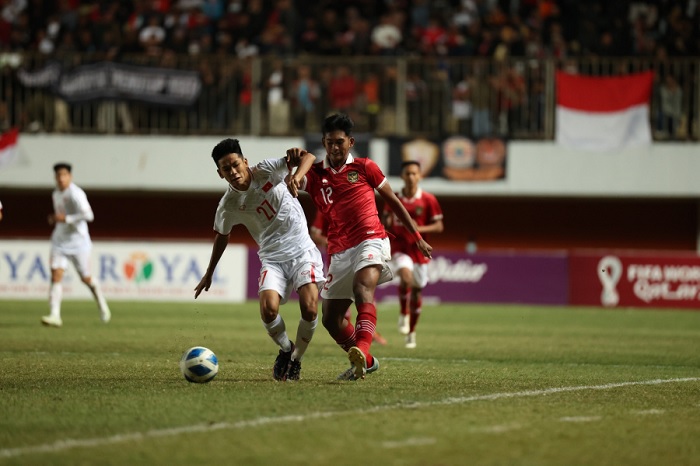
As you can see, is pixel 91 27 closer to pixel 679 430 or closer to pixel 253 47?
pixel 253 47

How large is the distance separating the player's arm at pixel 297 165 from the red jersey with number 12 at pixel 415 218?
6365 mm

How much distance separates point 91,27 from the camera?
28.7 meters

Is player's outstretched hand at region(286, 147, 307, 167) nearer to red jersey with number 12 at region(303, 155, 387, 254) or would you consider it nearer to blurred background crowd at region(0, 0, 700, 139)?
red jersey with number 12 at region(303, 155, 387, 254)

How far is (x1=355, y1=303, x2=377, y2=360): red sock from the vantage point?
32.1 ft

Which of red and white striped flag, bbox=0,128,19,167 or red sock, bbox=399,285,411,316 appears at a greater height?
red and white striped flag, bbox=0,128,19,167

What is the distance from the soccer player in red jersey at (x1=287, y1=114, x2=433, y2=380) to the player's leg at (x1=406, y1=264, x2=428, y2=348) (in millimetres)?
4715

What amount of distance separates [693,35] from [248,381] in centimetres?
2074

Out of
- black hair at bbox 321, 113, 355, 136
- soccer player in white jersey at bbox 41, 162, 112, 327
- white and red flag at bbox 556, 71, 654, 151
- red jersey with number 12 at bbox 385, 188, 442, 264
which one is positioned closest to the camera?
black hair at bbox 321, 113, 355, 136

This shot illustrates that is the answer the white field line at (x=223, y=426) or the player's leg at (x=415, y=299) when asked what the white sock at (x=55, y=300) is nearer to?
the player's leg at (x=415, y=299)

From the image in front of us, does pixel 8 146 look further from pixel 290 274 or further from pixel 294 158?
pixel 294 158


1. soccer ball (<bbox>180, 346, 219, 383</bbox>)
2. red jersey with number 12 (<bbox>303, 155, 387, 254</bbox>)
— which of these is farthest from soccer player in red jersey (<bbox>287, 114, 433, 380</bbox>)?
soccer ball (<bbox>180, 346, 219, 383</bbox>)

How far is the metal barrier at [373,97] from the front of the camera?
27.4 metres

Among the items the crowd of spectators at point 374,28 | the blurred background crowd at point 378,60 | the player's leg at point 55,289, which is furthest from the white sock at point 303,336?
the crowd of spectators at point 374,28

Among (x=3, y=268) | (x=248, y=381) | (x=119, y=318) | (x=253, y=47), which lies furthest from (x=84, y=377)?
(x=253, y=47)
